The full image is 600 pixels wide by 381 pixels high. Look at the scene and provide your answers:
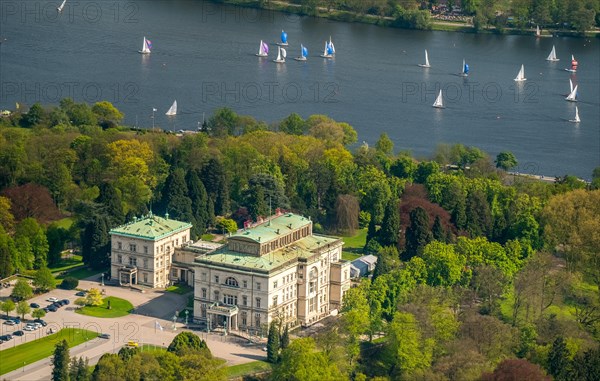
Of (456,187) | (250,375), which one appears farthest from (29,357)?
(456,187)

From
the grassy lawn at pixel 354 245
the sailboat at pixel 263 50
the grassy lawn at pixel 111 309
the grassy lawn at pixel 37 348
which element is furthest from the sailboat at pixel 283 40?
the grassy lawn at pixel 37 348

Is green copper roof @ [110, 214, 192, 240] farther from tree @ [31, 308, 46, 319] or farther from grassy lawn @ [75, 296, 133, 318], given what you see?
tree @ [31, 308, 46, 319]

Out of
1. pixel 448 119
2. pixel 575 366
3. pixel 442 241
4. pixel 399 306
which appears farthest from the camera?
pixel 448 119

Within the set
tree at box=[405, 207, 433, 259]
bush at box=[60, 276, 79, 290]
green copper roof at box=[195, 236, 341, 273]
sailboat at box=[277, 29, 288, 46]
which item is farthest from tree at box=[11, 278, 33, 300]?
sailboat at box=[277, 29, 288, 46]

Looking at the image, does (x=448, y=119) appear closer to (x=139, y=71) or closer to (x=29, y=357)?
(x=139, y=71)

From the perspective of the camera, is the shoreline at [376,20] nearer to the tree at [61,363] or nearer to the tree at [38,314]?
the tree at [38,314]

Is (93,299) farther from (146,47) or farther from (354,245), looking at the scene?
(146,47)

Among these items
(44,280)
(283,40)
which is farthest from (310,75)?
(44,280)
